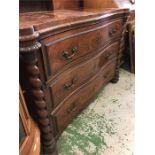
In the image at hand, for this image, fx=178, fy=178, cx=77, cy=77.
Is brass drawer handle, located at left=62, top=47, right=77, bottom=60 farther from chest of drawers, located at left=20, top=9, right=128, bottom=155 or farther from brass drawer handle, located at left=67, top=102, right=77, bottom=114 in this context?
brass drawer handle, located at left=67, top=102, right=77, bottom=114

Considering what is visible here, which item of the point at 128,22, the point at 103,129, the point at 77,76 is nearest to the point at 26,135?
the point at 77,76

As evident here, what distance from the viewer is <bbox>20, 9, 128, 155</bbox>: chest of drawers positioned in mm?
839

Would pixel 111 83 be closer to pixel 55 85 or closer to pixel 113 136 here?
pixel 113 136

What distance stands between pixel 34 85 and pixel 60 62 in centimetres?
22

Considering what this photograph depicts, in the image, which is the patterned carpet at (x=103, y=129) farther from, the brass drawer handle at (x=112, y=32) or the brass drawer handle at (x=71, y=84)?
the brass drawer handle at (x=112, y=32)

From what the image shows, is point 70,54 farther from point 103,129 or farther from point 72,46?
point 103,129

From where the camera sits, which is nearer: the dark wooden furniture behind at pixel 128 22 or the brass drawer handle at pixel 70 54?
the brass drawer handle at pixel 70 54

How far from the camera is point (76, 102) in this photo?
4.48ft

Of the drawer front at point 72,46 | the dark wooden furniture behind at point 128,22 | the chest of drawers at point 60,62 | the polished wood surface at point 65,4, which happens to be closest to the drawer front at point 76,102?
the chest of drawers at point 60,62

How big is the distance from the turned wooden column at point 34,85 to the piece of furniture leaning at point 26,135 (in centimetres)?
7

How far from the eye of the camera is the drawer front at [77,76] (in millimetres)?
1078

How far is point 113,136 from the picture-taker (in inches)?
54.0
